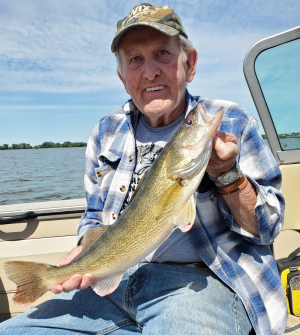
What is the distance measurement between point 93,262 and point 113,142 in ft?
4.36

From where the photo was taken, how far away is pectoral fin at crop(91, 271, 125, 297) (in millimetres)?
2082

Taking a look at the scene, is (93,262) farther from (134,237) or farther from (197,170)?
(197,170)

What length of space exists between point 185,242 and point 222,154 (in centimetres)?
92

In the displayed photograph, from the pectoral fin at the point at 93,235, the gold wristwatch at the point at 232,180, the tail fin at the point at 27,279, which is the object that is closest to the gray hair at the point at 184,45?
the gold wristwatch at the point at 232,180

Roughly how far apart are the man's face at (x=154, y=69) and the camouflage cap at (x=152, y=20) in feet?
0.24

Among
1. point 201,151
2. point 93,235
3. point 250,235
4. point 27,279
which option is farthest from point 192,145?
point 27,279

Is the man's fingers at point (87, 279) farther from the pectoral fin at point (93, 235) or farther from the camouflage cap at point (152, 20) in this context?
the camouflage cap at point (152, 20)

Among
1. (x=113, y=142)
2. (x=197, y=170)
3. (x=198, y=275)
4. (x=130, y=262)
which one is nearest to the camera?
(x=197, y=170)

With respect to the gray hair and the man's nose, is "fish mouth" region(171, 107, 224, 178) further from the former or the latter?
the gray hair

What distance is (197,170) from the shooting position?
178cm

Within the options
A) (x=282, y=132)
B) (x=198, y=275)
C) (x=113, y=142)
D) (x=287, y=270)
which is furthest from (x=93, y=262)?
(x=282, y=132)

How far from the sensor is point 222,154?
169 cm

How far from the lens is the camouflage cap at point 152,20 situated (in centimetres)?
226

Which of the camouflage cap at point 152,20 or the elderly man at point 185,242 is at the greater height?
the camouflage cap at point 152,20
